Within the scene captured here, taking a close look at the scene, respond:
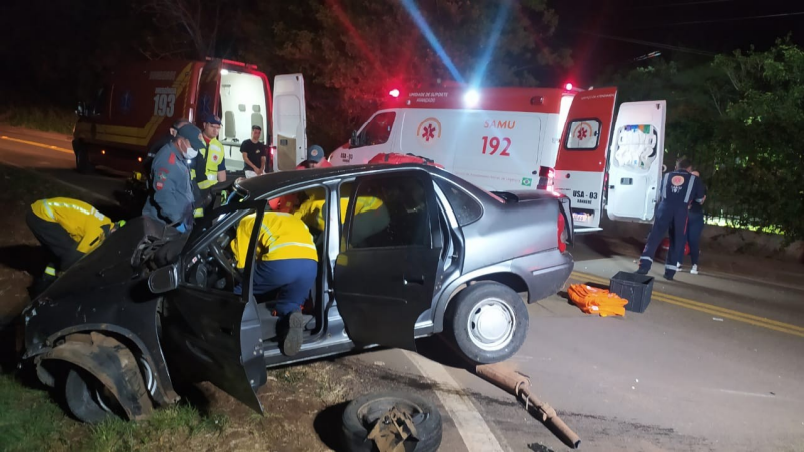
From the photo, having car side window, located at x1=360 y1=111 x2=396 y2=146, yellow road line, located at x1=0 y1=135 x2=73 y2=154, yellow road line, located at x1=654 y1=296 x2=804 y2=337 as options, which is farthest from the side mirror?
yellow road line, located at x1=0 y1=135 x2=73 y2=154

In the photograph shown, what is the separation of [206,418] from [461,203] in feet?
7.44

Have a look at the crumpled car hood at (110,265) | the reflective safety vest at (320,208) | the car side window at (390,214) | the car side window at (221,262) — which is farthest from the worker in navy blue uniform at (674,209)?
the crumpled car hood at (110,265)

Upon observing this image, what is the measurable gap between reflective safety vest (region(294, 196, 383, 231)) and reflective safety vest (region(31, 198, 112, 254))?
1.70m

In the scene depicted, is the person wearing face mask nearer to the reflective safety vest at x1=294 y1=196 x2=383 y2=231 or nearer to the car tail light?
the reflective safety vest at x1=294 y1=196 x2=383 y2=231

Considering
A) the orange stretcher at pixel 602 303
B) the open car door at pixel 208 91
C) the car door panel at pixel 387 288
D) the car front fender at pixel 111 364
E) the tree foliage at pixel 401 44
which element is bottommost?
the orange stretcher at pixel 602 303

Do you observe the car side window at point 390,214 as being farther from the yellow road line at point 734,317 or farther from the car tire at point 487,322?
the yellow road line at point 734,317

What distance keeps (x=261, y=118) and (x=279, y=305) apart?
8.01 metres

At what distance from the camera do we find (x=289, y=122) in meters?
11.5

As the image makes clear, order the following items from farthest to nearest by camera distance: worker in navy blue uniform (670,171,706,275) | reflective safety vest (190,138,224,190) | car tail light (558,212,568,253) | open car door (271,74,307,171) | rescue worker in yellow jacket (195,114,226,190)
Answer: open car door (271,74,307,171) < worker in navy blue uniform (670,171,706,275) < reflective safety vest (190,138,224,190) < rescue worker in yellow jacket (195,114,226,190) < car tail light (558,212,568,253)

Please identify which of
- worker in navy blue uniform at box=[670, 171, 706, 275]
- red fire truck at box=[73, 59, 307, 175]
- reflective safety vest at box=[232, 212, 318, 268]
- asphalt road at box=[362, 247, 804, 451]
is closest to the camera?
asphalt road at box=[362, 247, 804, 451]

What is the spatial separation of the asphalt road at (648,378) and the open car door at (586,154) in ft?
7.46

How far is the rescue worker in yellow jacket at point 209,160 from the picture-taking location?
22.1 feet

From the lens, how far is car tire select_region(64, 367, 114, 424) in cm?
369

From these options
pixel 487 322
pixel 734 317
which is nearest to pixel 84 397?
pixel 487 322
